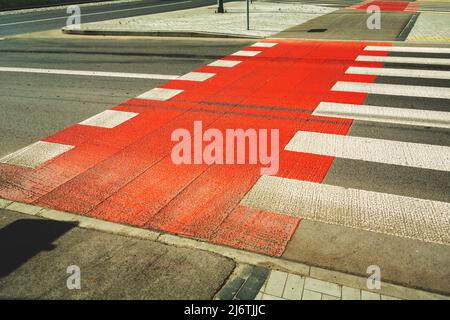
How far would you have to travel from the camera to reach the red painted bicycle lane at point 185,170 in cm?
480

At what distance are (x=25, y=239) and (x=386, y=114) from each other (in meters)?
6.62

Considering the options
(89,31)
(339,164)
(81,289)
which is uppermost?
(89,31)

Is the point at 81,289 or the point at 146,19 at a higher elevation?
the point at 146,19

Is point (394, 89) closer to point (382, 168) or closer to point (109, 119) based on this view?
point (382, 168)

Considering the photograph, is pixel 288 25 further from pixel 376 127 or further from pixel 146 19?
pixel 376 127

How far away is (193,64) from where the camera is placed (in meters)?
12.4

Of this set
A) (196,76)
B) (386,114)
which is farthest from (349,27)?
(386,114)

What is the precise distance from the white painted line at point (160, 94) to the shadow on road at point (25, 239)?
5.01m

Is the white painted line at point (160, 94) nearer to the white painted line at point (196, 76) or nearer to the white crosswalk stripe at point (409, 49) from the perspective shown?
the white painted line at point (196, 76)

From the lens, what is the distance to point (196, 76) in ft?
36.2

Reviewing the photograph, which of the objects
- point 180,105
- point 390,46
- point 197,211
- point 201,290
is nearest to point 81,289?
point 201,290

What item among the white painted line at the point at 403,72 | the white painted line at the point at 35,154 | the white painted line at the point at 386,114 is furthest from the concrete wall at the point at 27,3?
the white painted line at the point at 386,114

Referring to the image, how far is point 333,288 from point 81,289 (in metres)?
2.42

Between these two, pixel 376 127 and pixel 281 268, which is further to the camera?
pixel 376 127
